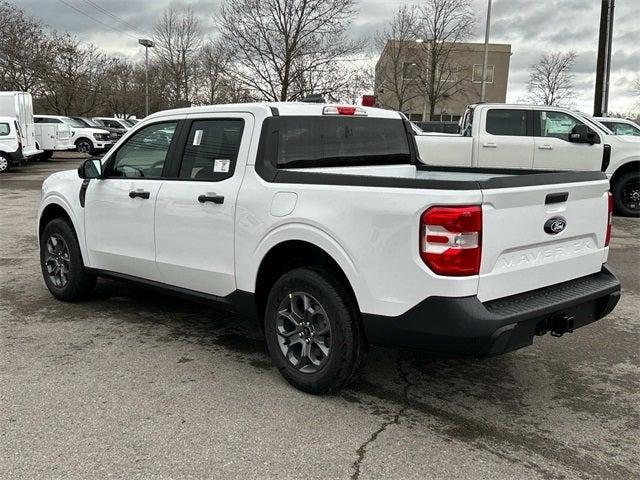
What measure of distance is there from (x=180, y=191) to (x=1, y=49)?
3459cm

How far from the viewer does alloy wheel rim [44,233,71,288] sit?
5586 mm

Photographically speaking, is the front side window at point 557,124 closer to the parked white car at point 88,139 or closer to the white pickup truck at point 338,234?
the white pickup truck at point 338,234

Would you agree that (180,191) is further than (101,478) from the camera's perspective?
Yes

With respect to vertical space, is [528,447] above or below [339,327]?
below

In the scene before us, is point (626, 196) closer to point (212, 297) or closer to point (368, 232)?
point (212, 297)

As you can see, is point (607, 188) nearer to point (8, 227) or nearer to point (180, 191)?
point (180, 191)

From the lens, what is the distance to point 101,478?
9.16 ft

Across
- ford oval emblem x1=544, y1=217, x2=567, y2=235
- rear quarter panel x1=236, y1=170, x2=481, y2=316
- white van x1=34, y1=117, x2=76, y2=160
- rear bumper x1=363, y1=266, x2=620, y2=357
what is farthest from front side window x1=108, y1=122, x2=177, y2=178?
white van x1=34, y1=117, x2=76, y2=160

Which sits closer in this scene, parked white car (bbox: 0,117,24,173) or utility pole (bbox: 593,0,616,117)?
utility pole (bbox: 593,0,616,117)

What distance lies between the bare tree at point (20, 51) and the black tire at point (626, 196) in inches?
1291

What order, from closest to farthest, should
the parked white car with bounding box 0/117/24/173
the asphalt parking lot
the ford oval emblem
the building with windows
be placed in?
the asphalt parking lot → the ford oval emblem → the parked white car with bounding box 0/117/24/173 → the building with windows

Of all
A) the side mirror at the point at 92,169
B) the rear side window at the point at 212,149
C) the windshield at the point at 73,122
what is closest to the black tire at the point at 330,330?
the rear side window at the point at 212,149

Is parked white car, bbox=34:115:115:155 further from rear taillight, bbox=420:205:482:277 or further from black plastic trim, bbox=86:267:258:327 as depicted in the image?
rear taillight, bbox=420:205:482:277

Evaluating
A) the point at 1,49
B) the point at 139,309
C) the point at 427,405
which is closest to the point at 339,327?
the point at 427,405
